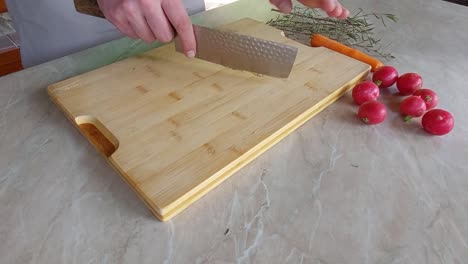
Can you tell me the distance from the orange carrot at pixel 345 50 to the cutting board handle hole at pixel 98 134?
64 centimetres

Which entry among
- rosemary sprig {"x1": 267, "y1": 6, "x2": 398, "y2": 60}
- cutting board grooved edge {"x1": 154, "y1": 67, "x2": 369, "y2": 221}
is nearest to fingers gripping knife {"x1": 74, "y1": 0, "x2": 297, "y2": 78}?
cutting board grooved edge {"x1": 154, "y1": 67, "x2": 369, "y2": 221}

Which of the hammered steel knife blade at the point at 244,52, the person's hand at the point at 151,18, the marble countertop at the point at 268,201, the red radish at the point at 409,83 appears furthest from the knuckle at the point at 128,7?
the red radish at the point at 409,83

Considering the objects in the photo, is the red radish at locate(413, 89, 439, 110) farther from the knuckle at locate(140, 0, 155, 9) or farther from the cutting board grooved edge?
the knuckle at locate(140, 0, 155, 9)

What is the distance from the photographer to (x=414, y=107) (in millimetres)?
775

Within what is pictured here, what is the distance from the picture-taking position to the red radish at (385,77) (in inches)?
34.2

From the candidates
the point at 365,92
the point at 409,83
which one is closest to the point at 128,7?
the point at 365,92

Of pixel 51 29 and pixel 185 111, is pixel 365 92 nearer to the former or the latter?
pixel 185 111

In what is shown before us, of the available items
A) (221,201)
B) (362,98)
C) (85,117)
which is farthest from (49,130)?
(362,98)

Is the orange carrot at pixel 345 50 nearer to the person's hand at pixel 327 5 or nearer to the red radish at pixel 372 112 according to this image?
the person's hand at pixel 327 5

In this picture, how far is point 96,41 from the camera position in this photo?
105 cm

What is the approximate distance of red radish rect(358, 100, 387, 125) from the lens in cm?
76

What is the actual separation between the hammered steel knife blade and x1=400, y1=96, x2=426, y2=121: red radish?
0.27 m

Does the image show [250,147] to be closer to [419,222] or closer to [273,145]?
[273,145]

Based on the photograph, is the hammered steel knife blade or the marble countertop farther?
the hammered steel knife blade
